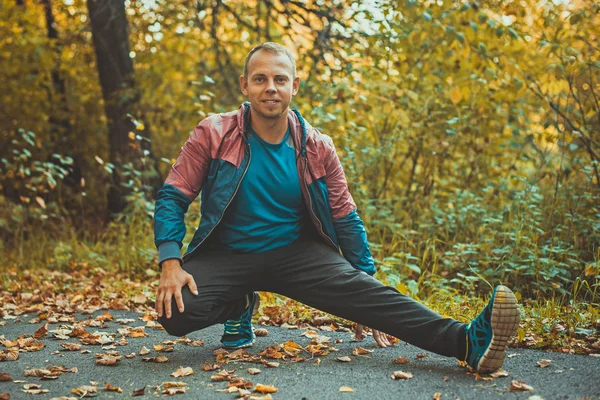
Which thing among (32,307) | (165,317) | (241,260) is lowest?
(32,307)

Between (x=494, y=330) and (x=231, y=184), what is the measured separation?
1569 millimetres

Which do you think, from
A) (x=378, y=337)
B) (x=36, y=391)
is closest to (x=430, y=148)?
(x=378, y=337)

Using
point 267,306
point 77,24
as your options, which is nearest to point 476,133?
point 267,306

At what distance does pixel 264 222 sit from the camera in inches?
148

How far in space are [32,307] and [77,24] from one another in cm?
791

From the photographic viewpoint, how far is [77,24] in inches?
469

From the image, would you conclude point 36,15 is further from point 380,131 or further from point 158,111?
point 380,131

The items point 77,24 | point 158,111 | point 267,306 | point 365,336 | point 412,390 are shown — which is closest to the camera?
point 412,390

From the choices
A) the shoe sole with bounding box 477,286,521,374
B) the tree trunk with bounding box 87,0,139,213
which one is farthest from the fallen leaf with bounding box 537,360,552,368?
the tree trunk with bounding box 87,0,139,213

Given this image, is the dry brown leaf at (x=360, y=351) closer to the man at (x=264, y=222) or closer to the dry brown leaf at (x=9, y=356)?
the man at (x=264, y=222)

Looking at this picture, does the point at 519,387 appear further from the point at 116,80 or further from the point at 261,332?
the point at 116,80

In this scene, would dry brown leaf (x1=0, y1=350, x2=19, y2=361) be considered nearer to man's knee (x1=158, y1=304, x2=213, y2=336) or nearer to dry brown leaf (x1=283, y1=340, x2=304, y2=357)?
man's knee (x1=158, y1=304, x2=213, y2=336)

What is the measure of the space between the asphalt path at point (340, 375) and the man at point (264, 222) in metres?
0.22

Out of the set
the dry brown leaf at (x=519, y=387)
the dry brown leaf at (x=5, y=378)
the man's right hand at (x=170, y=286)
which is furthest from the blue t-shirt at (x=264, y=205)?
the dry brown leaf at (x=519, y=387)
